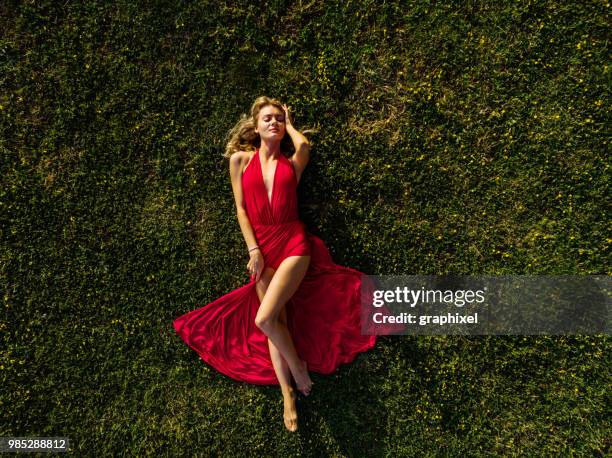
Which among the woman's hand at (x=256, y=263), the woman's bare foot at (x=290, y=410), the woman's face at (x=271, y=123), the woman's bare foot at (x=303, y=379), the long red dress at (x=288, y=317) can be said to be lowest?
the woman's bare foot at (x=290, y=410)

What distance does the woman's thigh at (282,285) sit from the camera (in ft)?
12.3

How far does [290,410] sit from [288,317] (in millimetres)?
984

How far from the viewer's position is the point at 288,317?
4211 mm

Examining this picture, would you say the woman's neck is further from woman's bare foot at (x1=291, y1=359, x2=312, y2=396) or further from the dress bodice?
woman's bare foot at (x1=291, y1=359, x2=312, y2=396)

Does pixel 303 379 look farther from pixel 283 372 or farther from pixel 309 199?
pixel 309 199

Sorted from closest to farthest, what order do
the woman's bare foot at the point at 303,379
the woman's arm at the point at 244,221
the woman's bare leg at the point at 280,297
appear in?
the woman's bare leg at the point at 280,297 < the woman's arm at the point at 244,221 < the woman's bare foot at the point at 303,379

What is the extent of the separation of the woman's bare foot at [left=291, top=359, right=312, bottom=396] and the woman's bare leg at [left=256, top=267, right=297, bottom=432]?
9cm

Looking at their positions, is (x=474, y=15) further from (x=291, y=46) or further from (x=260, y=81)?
(x=260, y=81)

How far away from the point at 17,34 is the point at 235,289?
12.9 ft

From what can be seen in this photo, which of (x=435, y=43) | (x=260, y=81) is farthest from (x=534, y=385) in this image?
(x=260, y=81)

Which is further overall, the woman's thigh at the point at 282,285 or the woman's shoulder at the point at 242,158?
the woman's shoulder at the point at 242,158

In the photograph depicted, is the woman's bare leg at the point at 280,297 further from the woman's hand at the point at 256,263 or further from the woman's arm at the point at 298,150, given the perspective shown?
the woman's arm at the point at 298,150

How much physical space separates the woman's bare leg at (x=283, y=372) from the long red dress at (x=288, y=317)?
→ 0.13 m

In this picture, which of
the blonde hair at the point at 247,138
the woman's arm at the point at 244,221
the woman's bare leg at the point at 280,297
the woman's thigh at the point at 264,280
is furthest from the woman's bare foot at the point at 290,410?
the blonde hair at the point at 247,138
